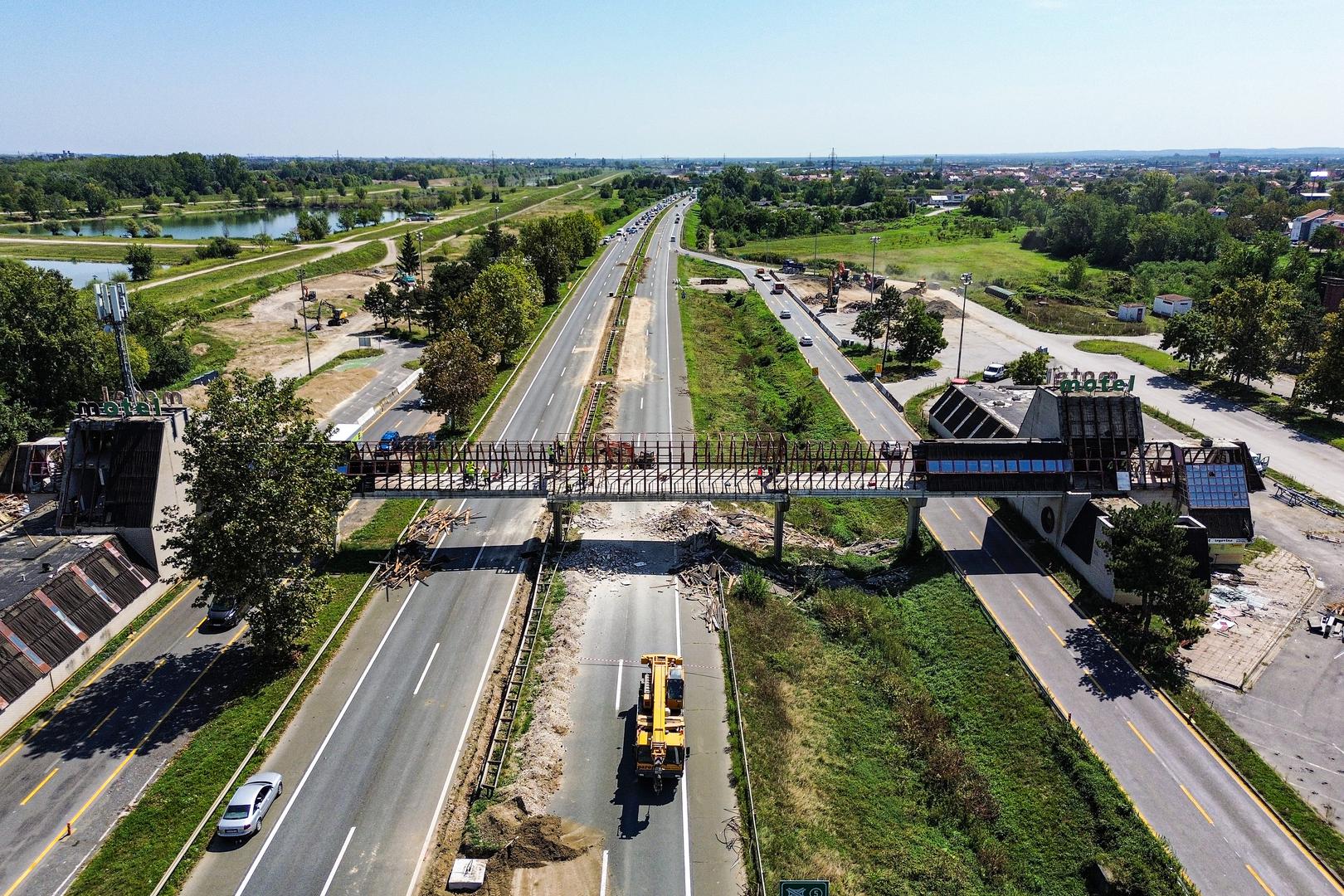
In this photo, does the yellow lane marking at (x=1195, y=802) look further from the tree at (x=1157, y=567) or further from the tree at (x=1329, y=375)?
the tree at (x=1329, y=375)

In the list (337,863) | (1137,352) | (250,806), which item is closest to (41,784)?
(250,806)

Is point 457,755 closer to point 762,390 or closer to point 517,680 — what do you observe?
point 517,680

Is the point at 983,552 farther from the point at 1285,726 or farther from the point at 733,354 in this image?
the point at 733,354

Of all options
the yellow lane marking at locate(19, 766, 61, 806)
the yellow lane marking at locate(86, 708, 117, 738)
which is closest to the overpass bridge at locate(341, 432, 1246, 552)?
the yellow lane marking at locate(86, 708, 117, 738)

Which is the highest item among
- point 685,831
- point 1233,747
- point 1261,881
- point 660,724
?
point 660,724

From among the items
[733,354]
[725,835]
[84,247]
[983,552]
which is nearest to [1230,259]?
[733,354]
